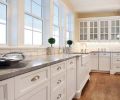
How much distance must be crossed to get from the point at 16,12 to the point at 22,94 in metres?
1.64

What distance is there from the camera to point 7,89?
3.44ft

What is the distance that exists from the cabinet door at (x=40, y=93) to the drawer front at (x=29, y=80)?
0.13 ft

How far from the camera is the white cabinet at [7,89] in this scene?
1008mm

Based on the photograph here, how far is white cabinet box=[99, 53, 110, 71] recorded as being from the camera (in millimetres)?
6422

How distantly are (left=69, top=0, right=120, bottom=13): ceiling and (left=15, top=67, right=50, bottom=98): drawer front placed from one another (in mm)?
4657

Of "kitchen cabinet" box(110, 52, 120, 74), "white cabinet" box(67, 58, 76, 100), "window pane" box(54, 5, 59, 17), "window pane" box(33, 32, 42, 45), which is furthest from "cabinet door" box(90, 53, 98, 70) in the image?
"white cabinet" box(67, 58, 76, 100)

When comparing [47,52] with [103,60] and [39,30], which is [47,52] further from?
[103,60]

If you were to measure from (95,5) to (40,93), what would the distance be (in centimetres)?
532

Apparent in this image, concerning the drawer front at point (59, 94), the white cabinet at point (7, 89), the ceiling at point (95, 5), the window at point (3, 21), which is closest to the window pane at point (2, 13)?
→ the window at point (3, 21)

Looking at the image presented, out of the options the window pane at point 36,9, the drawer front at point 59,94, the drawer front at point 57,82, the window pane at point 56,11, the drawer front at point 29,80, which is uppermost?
the window pane at point 56,11

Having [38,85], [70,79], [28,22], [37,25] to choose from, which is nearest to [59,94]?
[70,79]

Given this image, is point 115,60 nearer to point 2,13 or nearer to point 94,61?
point 94,61

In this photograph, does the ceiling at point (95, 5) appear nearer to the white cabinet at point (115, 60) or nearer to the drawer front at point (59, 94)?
the white cabinet at point (115, 60)

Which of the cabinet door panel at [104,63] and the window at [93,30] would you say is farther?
the window at [93,30]
